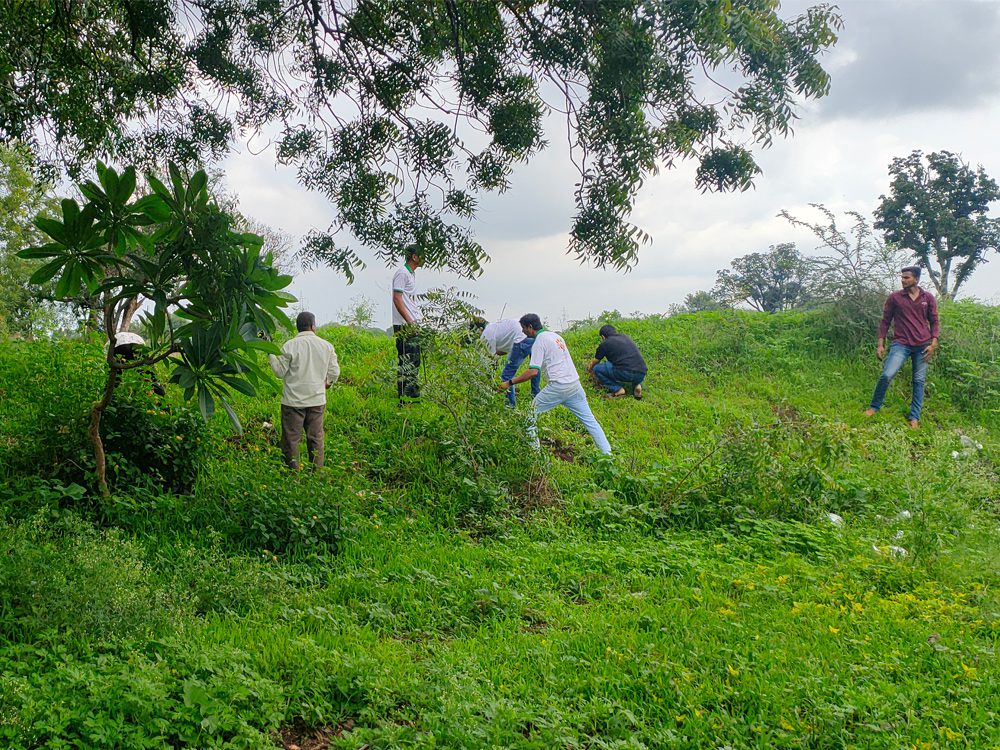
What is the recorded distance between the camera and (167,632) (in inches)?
157

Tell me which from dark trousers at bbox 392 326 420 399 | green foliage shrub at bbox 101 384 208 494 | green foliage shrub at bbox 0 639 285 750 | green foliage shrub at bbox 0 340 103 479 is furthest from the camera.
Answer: dark trousers at bbox 392 326 420 399

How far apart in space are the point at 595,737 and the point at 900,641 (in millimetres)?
2134

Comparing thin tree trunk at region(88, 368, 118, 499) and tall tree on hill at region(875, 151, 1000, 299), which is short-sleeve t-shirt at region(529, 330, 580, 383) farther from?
tall tree on hill at region(875, 151, 1000, 299)

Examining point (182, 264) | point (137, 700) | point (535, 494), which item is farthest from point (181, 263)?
point (535, 494)

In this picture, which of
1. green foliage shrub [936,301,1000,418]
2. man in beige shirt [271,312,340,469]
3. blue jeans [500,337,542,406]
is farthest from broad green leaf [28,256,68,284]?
green foliage shrub [936,301,1000,418]

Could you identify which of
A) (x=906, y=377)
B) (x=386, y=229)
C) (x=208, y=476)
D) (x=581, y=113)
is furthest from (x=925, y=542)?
(x=906, y=377)

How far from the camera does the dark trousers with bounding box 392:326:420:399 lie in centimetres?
760

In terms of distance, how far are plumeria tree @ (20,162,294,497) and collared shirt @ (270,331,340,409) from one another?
2.22 m

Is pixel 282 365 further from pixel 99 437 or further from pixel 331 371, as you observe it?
pixel 99 437

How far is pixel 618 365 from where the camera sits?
37.2 feet

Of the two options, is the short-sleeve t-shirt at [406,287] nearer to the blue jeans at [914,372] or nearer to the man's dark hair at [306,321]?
the man's dark hair at [306,321]

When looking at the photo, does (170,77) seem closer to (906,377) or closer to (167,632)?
(167,632)

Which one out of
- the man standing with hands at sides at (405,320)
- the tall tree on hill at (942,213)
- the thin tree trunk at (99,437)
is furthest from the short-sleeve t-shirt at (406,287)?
the tall tree on hill at (942,213)

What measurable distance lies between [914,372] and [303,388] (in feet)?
27.8
